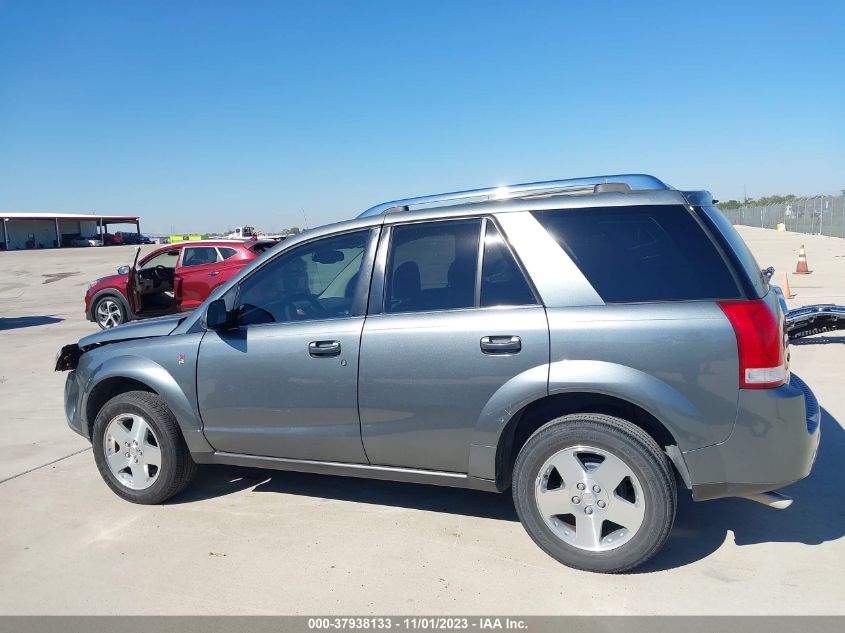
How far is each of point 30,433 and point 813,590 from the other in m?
6.16

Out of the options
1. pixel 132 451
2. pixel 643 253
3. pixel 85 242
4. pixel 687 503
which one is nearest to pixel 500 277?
pixel 643 253

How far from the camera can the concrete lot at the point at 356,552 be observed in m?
3.13

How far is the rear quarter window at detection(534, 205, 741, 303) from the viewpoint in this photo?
316cm

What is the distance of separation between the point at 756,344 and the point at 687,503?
1512 millimetres

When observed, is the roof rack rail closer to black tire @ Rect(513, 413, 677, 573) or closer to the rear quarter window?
the rear quarter window

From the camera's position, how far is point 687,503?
4.08m

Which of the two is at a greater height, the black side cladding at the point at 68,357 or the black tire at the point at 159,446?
the black side cladding at the point at 68,357

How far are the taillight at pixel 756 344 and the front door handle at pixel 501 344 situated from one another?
98cm

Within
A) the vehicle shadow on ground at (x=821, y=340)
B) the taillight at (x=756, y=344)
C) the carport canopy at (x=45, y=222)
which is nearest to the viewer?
the taillight at (x=756, y=344)

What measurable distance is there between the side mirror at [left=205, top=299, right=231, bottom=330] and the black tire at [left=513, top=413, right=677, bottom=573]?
1924 mm

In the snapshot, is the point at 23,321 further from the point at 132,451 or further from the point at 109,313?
the point at 132,451

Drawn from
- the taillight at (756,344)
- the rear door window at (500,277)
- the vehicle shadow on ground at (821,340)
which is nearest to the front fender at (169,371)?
the rear door window at (500,277)

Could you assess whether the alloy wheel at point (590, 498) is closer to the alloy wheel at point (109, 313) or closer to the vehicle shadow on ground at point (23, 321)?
the alloy wheel at point (109, 313)

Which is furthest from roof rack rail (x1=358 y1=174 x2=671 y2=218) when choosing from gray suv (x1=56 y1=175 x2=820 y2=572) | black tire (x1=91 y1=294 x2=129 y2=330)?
black tire (x1=91 y1=294 x2=129 y2=330)
